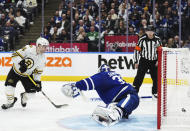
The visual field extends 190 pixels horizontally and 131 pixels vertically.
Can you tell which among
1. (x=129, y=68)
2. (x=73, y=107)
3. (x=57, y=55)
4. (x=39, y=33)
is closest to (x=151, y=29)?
(x=73, y=107)

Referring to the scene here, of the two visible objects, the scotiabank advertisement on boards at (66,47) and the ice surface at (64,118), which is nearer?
the ice surface at (64,118)

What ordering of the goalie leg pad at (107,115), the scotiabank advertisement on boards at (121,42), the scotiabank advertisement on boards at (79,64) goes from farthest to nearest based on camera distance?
the scotiabank advertisement on boards at (121,42) < the scotiabank advertisement on boards at (79,64) < the goalie leg pad at (107,115)

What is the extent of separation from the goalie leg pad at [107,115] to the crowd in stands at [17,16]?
6.40 metres

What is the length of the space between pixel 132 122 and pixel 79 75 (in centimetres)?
456

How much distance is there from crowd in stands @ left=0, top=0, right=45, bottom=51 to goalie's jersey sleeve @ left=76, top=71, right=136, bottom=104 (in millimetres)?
6142

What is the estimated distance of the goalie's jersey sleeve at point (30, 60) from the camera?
4.91 meters

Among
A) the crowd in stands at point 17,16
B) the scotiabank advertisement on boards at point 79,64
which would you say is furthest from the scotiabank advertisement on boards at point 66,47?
the crowd in stands at point 17,16

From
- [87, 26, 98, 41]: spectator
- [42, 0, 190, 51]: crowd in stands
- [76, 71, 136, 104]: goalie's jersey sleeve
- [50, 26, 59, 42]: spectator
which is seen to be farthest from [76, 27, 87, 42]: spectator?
[76, 71, 136, 104]: goalie's jersey sleeve

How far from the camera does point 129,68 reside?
27.9 feet

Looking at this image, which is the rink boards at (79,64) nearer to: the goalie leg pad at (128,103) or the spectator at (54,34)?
the spectator at (54,34)

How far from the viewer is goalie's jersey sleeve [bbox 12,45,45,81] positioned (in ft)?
16.1

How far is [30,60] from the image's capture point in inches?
196

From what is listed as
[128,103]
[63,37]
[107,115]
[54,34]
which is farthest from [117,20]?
[107,115]

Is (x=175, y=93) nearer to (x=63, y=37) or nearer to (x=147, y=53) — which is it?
(x=147, y=53)
